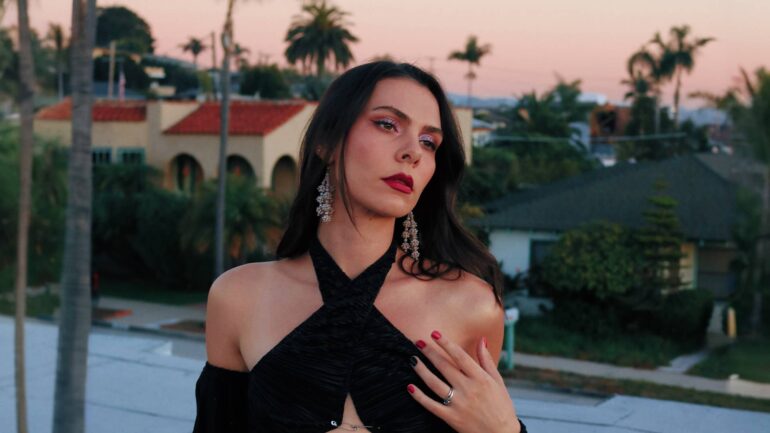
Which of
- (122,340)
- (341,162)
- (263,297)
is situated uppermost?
(341,162)

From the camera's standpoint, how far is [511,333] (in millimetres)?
16891

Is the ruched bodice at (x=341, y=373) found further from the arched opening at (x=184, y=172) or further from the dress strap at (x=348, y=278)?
the arched opening at (x=184, y=172)

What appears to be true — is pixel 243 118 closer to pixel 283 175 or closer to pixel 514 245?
pixel 283 175

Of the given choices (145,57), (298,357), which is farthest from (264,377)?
(145,57)

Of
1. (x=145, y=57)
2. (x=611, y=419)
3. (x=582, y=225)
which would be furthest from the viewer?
(x=145, y=57)

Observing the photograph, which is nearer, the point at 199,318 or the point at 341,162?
the point at 341,162

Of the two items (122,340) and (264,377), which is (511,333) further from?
(264,377)

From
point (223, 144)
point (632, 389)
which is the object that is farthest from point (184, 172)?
point (632, 389)

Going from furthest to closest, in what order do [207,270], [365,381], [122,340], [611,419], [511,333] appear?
[207,270] < [511,333] < [122,340] < [611,419] < [365,381]

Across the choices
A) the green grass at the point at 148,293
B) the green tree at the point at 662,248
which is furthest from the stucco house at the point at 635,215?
the green grass at the point at 148,293

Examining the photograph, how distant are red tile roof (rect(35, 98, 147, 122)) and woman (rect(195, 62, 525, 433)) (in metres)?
29.5

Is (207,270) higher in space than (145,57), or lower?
lower

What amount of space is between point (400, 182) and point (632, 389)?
546 inches

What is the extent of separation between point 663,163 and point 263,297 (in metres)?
27.5
